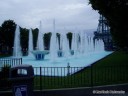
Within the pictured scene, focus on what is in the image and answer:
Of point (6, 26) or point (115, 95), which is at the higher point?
point (6, 26)

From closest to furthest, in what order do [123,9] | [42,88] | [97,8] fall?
[42,88] < [123,9] < [97,8]

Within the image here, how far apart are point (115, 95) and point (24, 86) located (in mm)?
3952

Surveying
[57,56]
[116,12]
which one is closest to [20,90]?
[116,12]

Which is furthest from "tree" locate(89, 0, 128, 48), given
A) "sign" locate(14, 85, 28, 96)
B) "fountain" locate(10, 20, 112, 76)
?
"sign" locate(14, 85, 28, 96)

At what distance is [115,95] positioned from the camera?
11.3m

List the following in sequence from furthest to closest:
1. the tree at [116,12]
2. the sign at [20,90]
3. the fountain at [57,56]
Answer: the fountain at [57,56] < the tree at [116,12] < the sign at [20,90]

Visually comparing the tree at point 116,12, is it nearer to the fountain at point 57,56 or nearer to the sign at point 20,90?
the fountain at point 57,56

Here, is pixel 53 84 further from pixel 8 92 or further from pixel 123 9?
pixel 123 9

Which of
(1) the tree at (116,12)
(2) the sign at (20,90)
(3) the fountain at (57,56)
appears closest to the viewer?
(2) the sign at (20,90)

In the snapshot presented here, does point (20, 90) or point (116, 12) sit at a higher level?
point (116, 12)

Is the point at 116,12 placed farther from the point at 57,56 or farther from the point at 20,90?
the point at 57,56

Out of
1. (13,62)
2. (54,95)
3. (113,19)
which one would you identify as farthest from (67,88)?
(113,19)

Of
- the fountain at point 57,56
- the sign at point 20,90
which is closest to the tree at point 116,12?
the fountain at point 57,56

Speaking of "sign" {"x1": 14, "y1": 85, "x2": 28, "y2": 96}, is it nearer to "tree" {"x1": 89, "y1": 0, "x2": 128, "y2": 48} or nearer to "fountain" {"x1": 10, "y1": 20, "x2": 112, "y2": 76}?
"fountain" {"x1": 10, "y1": 20, "x2": 112, "y2": 76}
